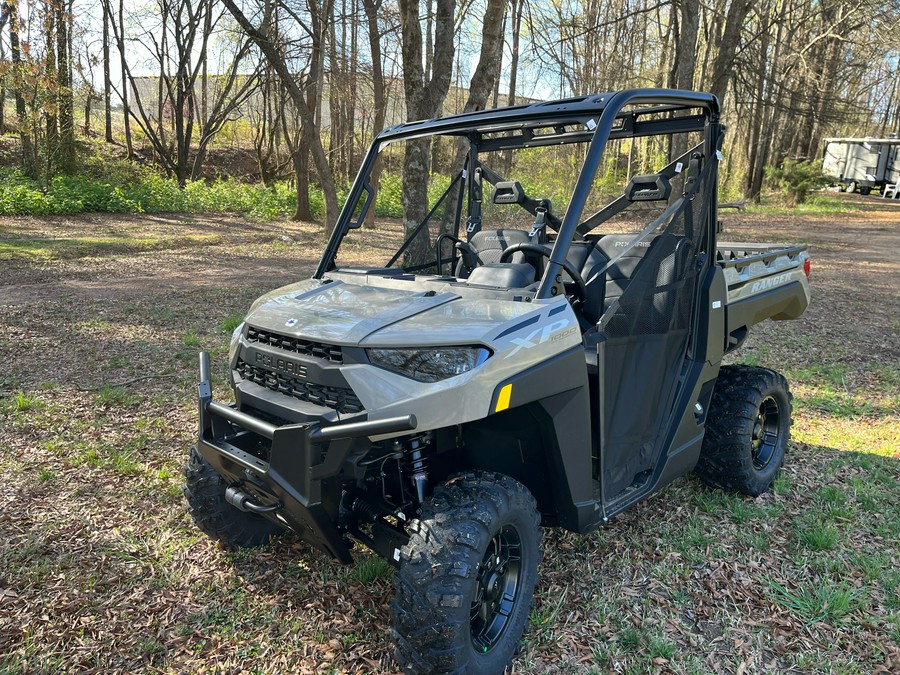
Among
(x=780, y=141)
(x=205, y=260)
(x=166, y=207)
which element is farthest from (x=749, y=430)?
(x=780, y=141)

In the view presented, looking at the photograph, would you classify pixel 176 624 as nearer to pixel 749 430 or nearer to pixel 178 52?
pixel 749 430

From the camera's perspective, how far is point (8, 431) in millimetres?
4445

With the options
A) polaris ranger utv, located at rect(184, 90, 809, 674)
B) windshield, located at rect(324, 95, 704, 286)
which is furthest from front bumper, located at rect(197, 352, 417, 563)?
windshield, located at rect(324, 95, 704, 286)

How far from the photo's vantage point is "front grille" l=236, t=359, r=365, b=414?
2.29 meters

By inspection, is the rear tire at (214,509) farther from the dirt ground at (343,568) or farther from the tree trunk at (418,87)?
the tree trunk at (418,87)

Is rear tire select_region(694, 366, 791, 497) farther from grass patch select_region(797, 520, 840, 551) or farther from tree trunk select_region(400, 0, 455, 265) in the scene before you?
tree trunk select_region(400, 0, 455, 265)

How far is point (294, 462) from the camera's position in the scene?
2.21 meters

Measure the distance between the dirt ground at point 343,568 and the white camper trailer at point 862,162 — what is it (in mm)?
31986

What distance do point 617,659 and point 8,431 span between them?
165 inches

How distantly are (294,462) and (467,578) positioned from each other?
28.0 inches

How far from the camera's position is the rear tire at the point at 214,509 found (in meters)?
3.00

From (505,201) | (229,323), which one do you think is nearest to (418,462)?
(505,201)

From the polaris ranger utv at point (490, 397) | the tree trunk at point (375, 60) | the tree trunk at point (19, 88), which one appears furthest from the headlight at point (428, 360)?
the tree trunk at point (19, 88)

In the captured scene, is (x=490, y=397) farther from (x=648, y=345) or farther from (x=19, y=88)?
(x=19, y=88)
